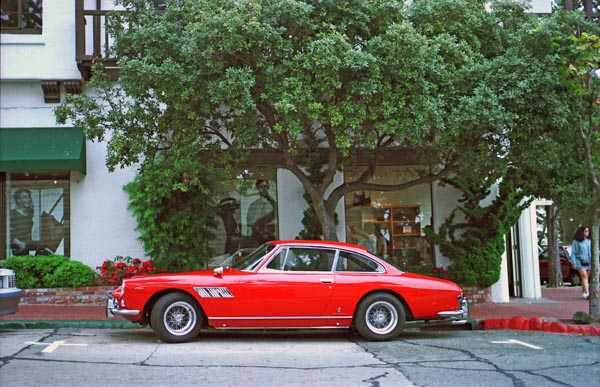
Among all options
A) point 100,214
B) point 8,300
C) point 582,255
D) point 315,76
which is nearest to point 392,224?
point 582,255


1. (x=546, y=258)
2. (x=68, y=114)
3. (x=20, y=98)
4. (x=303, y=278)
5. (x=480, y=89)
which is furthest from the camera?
(x=546, y=258)

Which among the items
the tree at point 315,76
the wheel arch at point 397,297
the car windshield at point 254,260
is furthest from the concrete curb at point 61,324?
the wheel arch at point 397,297

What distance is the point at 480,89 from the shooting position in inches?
404

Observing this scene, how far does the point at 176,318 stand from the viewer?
9.06 m

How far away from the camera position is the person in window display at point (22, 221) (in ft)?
48.1

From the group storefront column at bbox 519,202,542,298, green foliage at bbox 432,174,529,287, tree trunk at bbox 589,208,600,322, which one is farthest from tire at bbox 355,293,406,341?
storefront column at bbox 519,202,542,298

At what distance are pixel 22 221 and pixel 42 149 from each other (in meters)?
1.98

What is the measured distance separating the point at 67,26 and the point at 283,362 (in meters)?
10.4

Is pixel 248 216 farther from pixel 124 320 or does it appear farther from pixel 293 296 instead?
pixel 293 296

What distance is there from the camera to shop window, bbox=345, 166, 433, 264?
15.4m

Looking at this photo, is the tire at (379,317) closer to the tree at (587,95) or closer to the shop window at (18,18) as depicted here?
the tree at (587,95)

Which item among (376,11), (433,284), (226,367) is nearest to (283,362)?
(226,367)

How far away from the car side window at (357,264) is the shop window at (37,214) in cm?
781

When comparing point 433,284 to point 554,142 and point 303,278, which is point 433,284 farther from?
point 554,142
